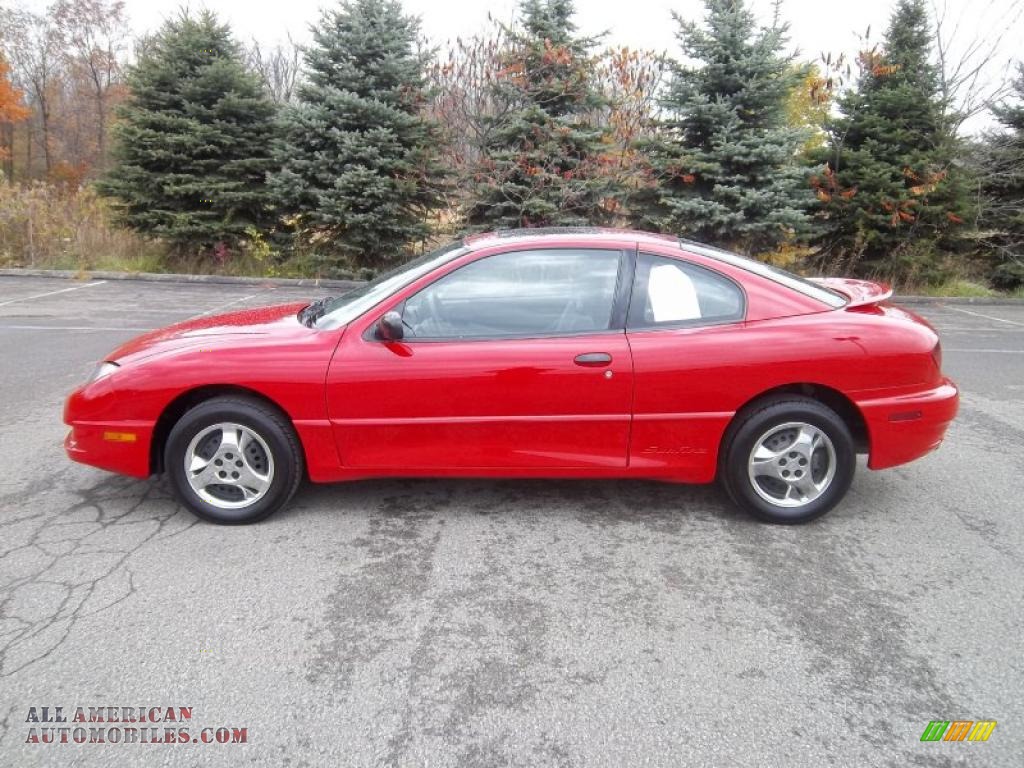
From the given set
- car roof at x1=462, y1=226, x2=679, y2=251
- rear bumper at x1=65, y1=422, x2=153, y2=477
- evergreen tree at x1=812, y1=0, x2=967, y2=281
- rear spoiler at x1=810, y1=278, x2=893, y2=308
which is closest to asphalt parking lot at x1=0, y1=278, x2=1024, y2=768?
rear bumper at x1=65, y1=422, x2=153, y2=477

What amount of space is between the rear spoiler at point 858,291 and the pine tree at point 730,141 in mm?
8644

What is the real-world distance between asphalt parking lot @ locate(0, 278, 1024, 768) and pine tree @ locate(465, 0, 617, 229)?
9.87 m

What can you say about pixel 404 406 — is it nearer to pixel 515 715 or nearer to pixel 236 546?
pixel 236 546

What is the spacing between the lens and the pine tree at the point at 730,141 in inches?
497

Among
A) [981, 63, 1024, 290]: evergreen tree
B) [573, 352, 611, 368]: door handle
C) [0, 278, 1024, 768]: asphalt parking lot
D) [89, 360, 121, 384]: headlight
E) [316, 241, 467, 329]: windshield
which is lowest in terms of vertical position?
[0, 278, 1024, 768]: asphalt parking lot

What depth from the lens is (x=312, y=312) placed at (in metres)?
→ 4.06

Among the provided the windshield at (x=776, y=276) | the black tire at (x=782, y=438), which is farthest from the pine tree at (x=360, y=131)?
the black tire at (x=782, y=438)

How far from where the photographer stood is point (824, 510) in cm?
370

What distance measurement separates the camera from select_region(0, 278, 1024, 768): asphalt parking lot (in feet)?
7.31

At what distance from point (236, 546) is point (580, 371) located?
Result: 6.22 ft

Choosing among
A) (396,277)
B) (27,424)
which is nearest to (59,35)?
(27,424)

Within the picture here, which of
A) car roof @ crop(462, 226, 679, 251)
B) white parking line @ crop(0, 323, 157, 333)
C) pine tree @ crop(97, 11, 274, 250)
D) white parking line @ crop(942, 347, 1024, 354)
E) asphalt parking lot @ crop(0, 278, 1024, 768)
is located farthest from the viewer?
pine tree @ crop(97, 11, 274, 250)

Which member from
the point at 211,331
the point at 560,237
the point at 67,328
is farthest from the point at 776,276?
the point at 67,328

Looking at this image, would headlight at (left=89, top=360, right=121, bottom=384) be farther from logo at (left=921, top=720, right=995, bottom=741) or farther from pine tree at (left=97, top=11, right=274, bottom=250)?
pine tree at (left=97, top=11, right=274, bottom=250)
